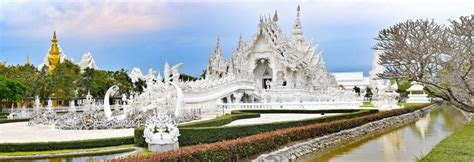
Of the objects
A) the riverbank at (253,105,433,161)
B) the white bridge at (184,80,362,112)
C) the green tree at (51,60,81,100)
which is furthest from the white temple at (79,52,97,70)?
the riverbank at (253,105,433,161)

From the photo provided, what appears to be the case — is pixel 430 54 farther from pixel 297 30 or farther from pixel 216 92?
pixel 297 30

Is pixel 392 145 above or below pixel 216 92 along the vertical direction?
below

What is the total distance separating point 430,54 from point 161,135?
25.6 ft

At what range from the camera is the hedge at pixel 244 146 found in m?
→ 9.12

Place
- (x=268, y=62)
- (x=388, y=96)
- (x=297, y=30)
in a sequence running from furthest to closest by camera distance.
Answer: (x=297, y=30), (x=268, y=62), (x=388, y=96)

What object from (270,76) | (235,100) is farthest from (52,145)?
(270,76)

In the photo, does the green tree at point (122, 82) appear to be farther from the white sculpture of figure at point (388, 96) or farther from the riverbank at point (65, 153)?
the riverbank at point (65, 153)

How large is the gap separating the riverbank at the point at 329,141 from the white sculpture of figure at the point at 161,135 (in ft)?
8.36

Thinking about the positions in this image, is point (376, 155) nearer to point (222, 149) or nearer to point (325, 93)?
point (222, 149)

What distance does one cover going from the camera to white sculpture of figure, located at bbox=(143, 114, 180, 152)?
499 inches

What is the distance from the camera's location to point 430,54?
42.7 ft

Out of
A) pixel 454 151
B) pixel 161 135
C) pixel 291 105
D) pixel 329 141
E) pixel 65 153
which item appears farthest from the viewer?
pixel 291 105

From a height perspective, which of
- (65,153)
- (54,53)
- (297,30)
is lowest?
(65,153)

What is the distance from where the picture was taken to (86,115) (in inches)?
813
